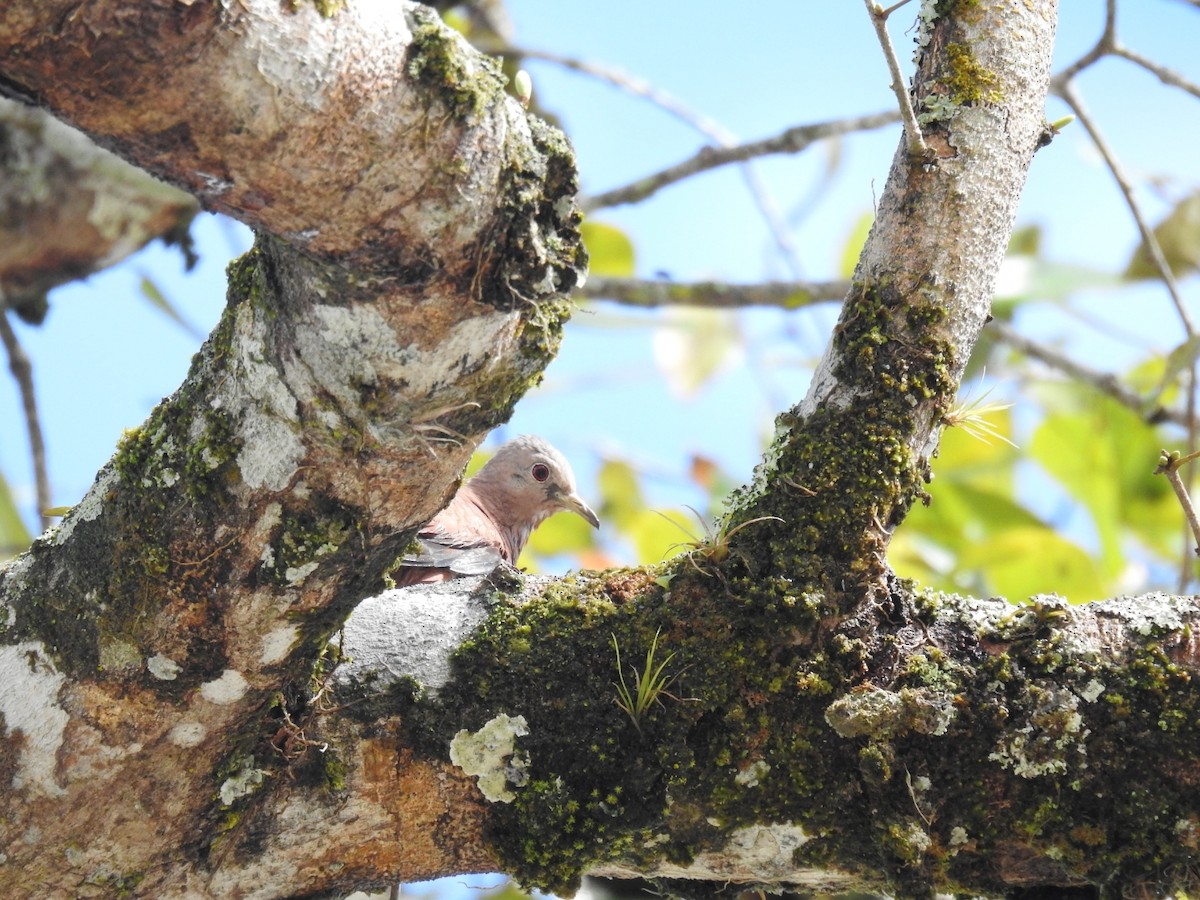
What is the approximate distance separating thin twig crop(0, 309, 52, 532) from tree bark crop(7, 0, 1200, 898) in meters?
2.48

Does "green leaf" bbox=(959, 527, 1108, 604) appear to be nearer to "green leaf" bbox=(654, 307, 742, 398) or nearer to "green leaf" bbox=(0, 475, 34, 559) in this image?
"green leaf" bbox=(654, 307, 742, 398)

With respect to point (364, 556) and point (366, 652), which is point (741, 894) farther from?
point (364, 556)

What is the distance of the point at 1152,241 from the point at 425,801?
3.05m

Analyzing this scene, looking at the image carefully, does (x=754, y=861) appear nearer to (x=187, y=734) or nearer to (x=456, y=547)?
(x=187, y=734)

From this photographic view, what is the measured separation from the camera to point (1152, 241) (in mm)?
4059

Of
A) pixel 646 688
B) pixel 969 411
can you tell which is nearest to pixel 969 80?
pixel 969 411

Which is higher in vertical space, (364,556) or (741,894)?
(364,556)

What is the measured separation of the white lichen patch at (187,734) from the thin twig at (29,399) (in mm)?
2580

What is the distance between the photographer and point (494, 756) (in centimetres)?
262

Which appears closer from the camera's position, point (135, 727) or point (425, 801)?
point (135, 727)

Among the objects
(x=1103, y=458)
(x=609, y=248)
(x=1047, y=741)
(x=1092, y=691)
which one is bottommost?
(x=1047, y=741)

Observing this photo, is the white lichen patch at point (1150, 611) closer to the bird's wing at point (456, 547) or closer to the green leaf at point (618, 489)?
the bird's wing at point (456, 547)

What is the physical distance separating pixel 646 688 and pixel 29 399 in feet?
11.0

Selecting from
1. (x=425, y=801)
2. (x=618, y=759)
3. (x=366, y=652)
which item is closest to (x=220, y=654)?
(x=366, y=652)
